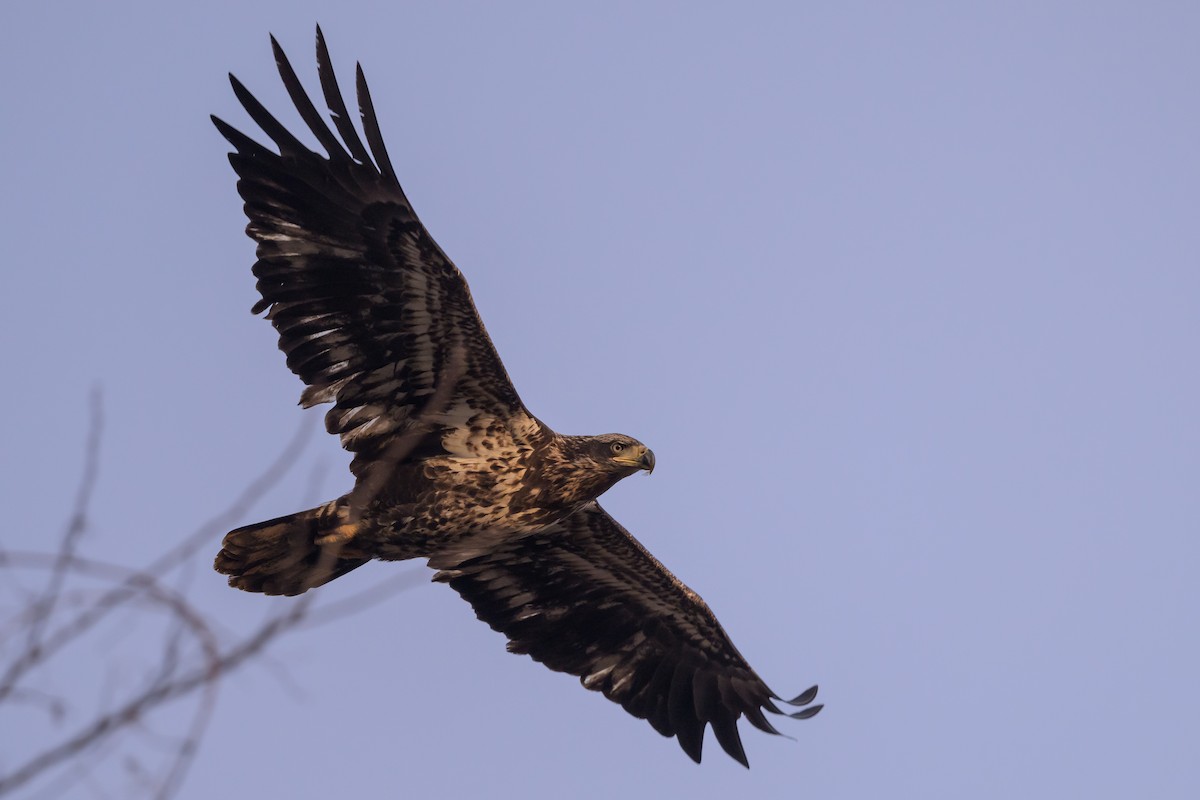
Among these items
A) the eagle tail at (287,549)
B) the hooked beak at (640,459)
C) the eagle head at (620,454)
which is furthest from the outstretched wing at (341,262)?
the hooked beak at (640,459)

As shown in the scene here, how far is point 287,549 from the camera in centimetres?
985

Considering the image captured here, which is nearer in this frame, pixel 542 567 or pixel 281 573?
pixel 281 573

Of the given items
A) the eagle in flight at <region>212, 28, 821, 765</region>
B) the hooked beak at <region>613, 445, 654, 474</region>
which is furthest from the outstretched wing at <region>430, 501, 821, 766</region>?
the hooked beak at <region>613, 445, 654, 474</region>

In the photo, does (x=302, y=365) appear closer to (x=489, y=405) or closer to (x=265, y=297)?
(x=265, y=297)

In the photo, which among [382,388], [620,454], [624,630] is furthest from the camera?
[624,630]

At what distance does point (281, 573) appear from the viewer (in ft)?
32.4

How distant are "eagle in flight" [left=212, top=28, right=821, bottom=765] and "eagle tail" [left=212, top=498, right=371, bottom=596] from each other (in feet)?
0.03

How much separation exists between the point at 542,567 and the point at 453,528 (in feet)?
5.71

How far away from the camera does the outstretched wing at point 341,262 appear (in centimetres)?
959

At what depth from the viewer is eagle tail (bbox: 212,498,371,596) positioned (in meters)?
9.79

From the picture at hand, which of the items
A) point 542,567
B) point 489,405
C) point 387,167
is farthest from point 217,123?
point 542,567

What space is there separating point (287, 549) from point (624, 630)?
11.1ft

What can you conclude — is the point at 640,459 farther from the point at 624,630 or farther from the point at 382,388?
the point at 624,630

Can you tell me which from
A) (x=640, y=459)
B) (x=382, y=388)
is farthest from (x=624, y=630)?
(x=382, y=388)
